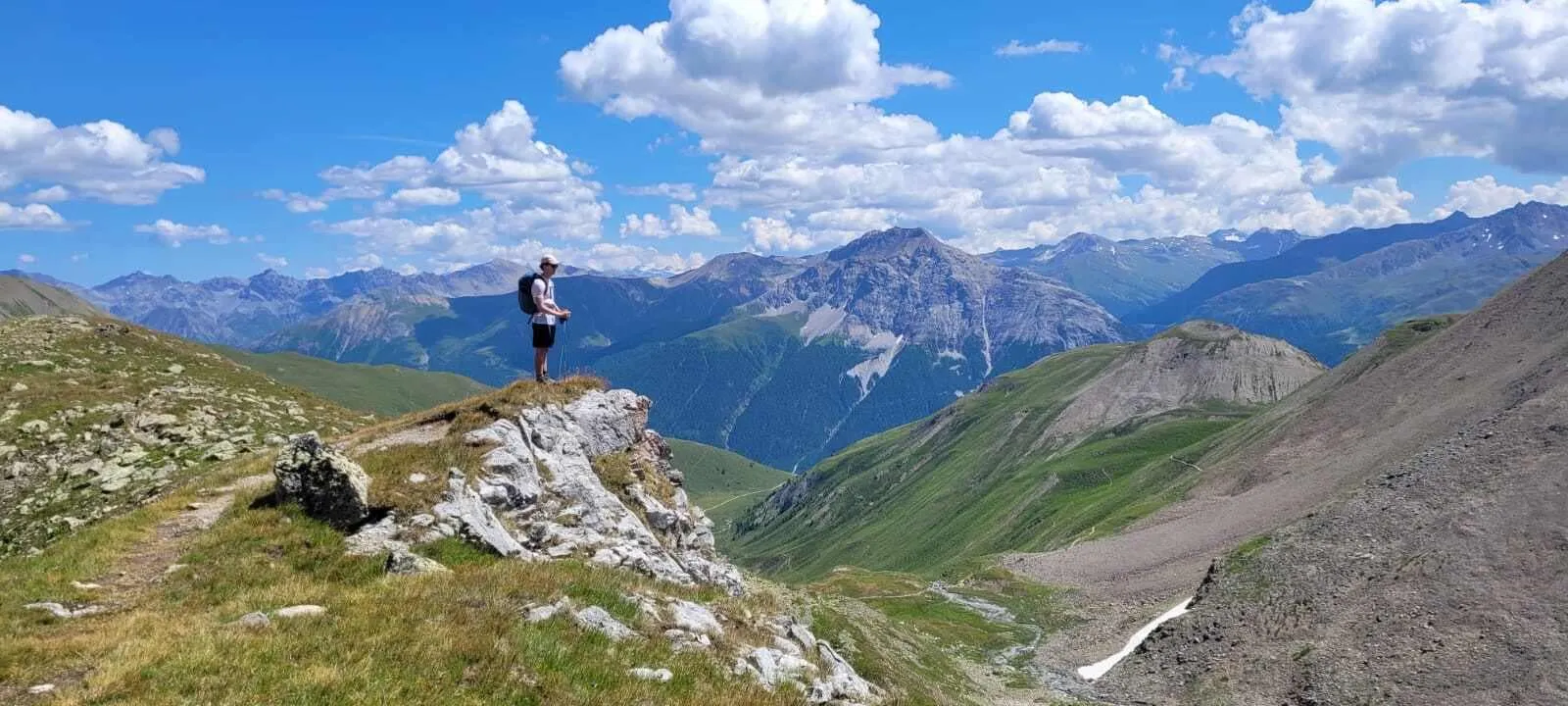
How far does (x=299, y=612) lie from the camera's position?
666 inches

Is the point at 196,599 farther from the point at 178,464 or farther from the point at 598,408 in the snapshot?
the point at 178,464

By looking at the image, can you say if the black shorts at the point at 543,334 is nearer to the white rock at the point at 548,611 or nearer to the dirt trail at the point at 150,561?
the dirt trail at the point at 150,561

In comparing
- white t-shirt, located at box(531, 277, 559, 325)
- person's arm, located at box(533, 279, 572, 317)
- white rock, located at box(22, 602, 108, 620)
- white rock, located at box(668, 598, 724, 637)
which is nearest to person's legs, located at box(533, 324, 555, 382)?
white t-shirt, located at box(531, 277, 559, 325)

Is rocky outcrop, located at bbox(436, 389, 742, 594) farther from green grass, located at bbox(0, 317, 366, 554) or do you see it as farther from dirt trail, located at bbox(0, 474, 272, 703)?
green grass, located at bbox(0, 317, 366, 554)

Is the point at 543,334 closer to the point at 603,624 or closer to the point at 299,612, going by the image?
the point at 603,624

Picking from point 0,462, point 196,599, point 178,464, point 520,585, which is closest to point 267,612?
point 196,599

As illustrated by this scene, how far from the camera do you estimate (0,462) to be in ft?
119

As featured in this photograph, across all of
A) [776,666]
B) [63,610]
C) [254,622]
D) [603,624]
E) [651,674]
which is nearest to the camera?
[254,622]

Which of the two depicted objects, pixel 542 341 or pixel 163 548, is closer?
pixel 163 548

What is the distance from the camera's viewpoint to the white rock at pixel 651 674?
16172mm

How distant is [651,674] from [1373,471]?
116 m

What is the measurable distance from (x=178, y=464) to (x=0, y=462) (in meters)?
7.14

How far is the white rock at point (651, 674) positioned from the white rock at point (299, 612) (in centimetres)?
613

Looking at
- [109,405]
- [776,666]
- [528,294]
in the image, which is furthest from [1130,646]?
[109,405]
